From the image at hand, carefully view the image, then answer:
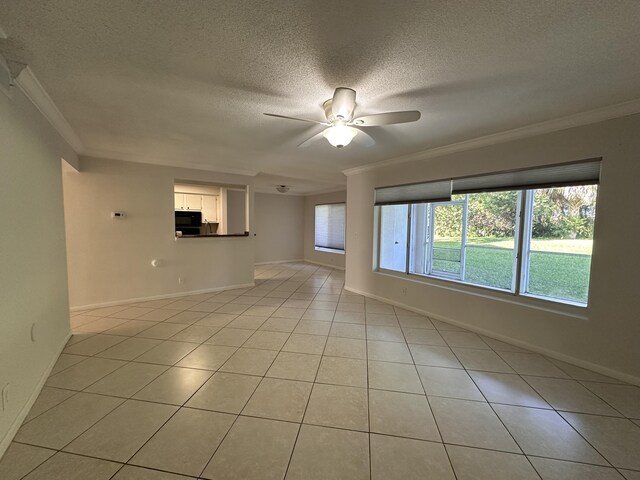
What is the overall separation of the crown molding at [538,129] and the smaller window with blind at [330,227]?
12.3 feet

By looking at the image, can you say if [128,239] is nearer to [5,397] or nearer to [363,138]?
[5,397]

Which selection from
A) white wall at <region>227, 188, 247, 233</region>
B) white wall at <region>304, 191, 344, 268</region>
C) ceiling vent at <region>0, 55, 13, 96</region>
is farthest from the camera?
white wall at <region>304, 191, 344, 268</region>

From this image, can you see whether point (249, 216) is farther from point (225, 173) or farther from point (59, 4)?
point (59, 4)

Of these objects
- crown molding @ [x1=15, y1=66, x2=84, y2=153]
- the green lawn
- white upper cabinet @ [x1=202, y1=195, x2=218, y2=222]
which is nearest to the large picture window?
the green lawn

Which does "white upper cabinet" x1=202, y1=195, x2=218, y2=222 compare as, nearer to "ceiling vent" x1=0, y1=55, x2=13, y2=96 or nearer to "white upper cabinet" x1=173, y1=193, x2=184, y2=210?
"white upper cabinet" x1=173, y1=193, x2=184, y2=210

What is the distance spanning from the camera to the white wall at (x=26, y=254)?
5.13ft

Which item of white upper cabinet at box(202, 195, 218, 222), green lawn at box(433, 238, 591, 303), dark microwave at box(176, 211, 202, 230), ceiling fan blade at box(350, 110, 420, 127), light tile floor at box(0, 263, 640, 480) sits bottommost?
light tile floor at box(0, 263, 640, 480)

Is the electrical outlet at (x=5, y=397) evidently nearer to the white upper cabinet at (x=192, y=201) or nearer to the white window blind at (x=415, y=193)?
the white window blind at (x=415, y=193)

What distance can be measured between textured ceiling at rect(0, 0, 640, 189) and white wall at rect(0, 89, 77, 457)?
426 millimetres

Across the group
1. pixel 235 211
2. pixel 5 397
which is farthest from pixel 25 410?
pixel 235 211

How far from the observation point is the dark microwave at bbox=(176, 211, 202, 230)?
19.6ft

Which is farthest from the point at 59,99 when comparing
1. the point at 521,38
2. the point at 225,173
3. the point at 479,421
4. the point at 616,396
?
the point at 616,396

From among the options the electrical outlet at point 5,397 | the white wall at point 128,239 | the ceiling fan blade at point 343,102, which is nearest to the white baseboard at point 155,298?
the white wall at point 128,239

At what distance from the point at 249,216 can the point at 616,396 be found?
5246 millimetres
